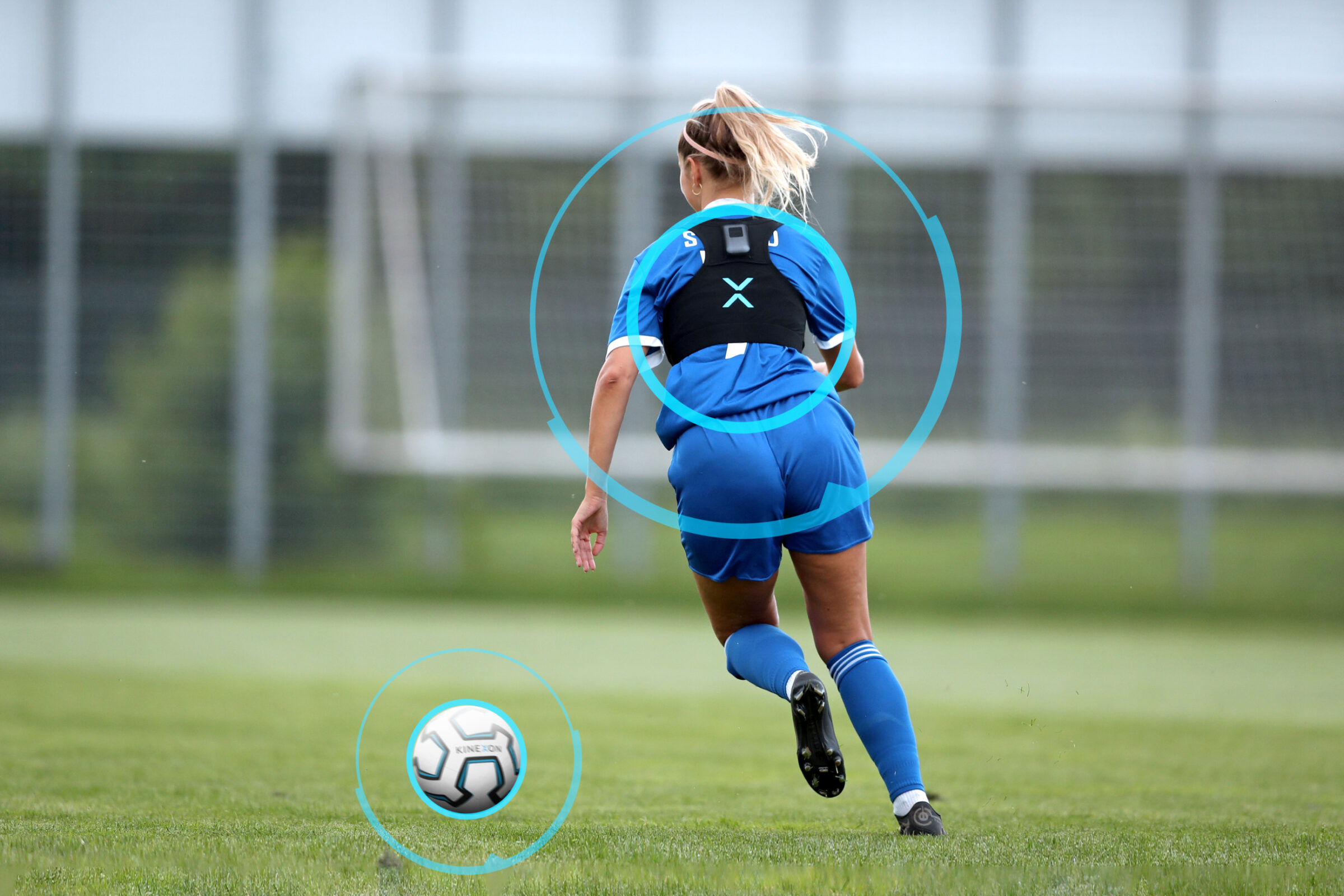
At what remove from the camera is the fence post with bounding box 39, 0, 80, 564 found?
11.7 meters

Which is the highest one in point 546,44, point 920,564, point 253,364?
point 546,44

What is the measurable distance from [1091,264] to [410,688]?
25.3 feet

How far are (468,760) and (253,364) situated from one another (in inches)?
367

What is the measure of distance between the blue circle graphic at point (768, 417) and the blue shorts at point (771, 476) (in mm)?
16

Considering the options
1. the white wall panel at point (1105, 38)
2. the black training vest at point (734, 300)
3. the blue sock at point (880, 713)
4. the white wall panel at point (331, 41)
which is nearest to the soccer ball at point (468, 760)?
the blue sock at point (880, 713)

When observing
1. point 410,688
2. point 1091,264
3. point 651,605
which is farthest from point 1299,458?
point 410,688

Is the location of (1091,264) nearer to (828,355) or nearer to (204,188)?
(204,188)

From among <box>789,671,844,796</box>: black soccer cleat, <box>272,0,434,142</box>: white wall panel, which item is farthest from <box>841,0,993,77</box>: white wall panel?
<box>789,671,844,796</box>: black soccer cleat

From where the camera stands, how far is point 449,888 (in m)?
2.44

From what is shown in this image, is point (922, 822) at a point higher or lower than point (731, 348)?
lower

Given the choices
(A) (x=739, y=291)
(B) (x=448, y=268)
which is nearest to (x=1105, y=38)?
(B) (x=448, y=268)

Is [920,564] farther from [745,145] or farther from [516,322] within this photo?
[745,145]

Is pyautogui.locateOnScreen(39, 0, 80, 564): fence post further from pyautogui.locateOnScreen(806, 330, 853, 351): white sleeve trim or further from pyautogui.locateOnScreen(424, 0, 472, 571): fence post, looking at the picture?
pyautogui.locateOnScreen(806, 330, 853, 351): white sleeve trim

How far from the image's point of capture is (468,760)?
10.4 feet
